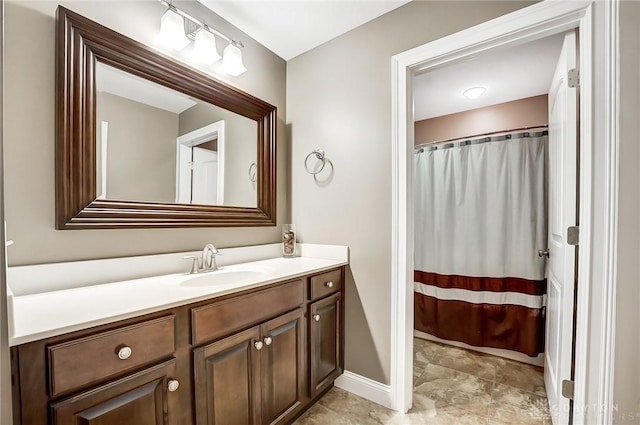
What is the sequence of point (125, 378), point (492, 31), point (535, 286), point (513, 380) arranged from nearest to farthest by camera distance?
1. point (125, 378)
2. point (492, 31)
3. point (513, 380)
4. point (535, 286)

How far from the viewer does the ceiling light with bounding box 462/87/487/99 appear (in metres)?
2.43

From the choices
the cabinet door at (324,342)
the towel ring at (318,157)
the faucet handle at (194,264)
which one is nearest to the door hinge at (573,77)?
the towel ring at (318,157)

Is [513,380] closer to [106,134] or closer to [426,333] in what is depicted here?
[426,333]

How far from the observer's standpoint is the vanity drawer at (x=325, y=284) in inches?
61.3

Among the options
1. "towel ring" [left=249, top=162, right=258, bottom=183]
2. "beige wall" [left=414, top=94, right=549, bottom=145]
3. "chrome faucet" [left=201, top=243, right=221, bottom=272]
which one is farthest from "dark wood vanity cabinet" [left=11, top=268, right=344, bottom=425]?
"beige wall" [left=414, top=94, right=549, bottom=145]

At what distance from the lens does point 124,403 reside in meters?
0.84

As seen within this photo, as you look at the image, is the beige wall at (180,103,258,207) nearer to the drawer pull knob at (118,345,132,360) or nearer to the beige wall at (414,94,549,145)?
the drawer pull knob at (118,345,132,360)

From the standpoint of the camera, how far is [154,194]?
142cm

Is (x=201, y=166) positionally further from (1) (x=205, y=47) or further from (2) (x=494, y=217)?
(2) (x=494, y=217)

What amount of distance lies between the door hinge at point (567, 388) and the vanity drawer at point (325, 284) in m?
1.20

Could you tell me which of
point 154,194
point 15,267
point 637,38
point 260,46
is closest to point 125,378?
point 15,267

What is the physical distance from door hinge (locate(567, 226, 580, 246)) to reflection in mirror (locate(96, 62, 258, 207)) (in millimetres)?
1743

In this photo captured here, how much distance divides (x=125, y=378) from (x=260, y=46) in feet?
6.72

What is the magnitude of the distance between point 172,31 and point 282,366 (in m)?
1.78
